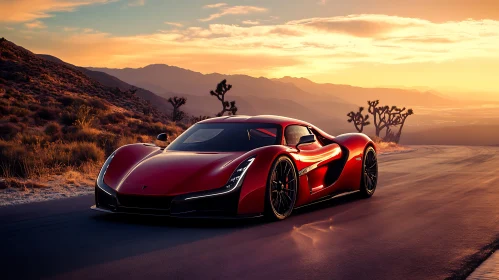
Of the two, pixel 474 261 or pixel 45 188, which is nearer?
pixel 474 261

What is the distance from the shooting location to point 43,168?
14.9 meters

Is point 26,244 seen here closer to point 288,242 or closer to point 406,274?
point 288,242

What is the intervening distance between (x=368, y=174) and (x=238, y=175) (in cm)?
406

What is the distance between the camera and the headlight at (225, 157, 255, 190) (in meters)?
8.02

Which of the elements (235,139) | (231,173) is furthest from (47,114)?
(231,173)

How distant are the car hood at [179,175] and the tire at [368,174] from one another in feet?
11.0

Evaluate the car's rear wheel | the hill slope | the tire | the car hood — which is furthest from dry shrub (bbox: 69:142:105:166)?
the hill slope

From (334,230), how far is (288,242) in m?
1.04

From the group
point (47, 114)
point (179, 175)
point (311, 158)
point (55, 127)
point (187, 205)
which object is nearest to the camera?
point (187, 205)

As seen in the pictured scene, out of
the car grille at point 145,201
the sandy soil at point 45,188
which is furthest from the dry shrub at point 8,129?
the car grille at point 145,201

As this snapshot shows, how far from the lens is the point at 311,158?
9.61 metres

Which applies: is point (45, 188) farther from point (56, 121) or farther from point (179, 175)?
point (56, 121)

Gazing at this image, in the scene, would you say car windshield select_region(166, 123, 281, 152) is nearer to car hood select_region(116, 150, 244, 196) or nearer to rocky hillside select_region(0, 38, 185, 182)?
car hood select_region(116, 150, 244, 196)

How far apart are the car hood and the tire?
3.36 meters
